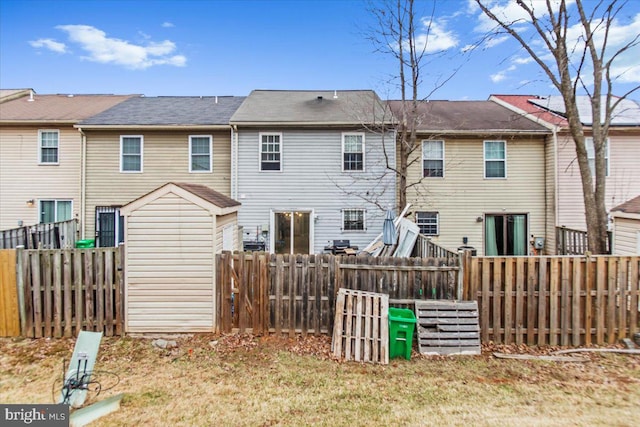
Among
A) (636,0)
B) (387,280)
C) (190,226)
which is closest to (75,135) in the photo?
(190,226)

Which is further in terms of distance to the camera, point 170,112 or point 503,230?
point 170,112

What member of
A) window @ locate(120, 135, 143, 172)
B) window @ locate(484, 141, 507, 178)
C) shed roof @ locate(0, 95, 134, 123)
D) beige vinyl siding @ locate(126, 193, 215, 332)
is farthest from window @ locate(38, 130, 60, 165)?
window @ locate(484, 141, 507, 178)

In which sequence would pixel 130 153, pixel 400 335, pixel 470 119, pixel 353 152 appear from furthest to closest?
pixel 470 119
pixel 130 153
pixel 353 152
pixel 400 335

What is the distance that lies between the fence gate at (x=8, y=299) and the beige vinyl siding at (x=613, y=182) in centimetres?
1606

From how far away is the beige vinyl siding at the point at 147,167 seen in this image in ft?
39.5

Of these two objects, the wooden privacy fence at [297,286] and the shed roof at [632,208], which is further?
the shed roof at [632,208]

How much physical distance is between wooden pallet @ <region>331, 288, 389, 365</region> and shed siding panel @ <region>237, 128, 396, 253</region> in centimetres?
642

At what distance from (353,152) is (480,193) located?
17.5 feet

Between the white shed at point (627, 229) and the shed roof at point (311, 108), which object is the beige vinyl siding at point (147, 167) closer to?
the shed roof at point (311, 108)

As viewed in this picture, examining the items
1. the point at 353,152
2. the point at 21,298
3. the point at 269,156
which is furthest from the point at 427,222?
the point at 21,298

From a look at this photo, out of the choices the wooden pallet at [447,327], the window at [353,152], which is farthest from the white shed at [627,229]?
the window at [353,152]

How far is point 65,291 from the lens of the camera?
565 cm

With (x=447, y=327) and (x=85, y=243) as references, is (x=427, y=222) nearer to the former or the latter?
(x=447, y=327)

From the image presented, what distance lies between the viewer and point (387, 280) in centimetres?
581
